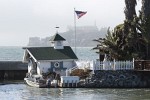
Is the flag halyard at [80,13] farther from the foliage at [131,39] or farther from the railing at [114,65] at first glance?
the railing at [114,65]

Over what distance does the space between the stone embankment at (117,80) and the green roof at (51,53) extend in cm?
715

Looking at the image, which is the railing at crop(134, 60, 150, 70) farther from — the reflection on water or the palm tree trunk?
the palm tree trunk

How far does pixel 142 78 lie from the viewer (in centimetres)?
5928

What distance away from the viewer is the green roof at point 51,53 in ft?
214

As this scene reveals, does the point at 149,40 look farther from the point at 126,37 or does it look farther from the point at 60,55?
the point at 60,55

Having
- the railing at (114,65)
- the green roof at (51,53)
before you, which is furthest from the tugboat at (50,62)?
the railing at (114,65)

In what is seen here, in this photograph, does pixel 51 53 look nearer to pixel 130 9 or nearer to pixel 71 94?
pixel 130 9

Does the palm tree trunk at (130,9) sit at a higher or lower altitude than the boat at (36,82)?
higher

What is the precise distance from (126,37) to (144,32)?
6.64 ft

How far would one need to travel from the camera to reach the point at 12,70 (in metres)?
77.2

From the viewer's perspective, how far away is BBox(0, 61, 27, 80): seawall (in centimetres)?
7681

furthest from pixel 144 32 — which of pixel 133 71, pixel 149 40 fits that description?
pixel 133 71

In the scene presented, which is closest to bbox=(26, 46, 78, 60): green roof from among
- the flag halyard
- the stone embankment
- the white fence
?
the flag halyard

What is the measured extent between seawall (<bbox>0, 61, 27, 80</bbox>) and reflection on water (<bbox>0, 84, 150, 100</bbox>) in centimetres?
1672
